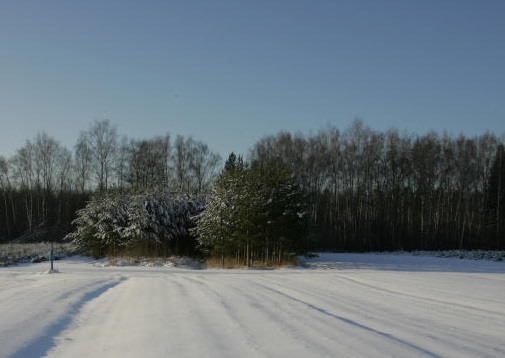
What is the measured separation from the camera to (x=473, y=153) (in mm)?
57062

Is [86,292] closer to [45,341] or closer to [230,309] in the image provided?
[230,309]

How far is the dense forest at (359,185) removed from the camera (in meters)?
52.6

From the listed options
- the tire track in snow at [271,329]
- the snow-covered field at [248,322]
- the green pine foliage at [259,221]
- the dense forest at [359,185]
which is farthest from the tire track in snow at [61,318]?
the dense forest at [359,185]

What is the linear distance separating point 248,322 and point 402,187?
170ft

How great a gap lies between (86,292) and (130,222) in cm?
1810

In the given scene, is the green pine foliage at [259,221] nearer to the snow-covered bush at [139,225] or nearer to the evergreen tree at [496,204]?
the snow-covered bush at [139,225]

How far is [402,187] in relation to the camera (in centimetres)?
5569

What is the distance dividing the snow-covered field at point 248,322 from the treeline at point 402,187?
4310 centimetres

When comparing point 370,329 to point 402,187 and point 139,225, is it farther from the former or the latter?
point 402,187

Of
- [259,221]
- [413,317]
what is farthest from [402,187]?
[413,317]

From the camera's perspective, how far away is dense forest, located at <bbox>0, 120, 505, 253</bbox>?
173 ft

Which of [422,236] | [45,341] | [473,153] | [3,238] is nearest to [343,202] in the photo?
[422,236]

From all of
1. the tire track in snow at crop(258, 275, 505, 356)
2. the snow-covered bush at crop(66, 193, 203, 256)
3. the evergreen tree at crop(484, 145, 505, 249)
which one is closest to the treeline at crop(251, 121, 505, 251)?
the evergreen tree at crop(484, 145, 505, 249)

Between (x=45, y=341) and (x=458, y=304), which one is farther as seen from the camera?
(x=458, y=304)
